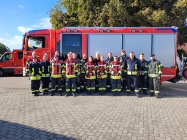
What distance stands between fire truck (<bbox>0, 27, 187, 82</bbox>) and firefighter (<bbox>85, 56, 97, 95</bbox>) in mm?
1098

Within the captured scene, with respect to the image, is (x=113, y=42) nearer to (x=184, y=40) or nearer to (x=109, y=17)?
(x=109, y=17)

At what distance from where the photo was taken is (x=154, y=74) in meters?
9.05

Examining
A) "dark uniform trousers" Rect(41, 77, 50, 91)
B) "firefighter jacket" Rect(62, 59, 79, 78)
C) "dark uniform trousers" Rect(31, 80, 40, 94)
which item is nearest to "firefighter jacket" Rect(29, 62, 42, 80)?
"dark uniform trousers" Rect(31, 80, 40, 94)

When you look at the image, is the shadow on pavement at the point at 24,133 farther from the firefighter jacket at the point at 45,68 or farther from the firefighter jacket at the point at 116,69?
the firefighter jacket at the point at 116,69

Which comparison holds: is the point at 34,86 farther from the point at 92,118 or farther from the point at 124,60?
the point at 92,118

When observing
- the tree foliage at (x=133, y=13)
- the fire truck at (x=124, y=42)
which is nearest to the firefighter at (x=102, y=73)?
the fire truck at (x=124, y=42)

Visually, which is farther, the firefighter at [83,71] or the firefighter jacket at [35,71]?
the firefighter at [83,71]

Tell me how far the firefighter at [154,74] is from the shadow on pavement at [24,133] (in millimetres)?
5284

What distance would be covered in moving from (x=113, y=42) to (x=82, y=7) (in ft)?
28.3

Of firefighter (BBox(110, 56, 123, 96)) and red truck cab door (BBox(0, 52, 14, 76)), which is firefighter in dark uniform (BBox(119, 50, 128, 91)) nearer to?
firefighter (BBox(110, 56, 123, 96))

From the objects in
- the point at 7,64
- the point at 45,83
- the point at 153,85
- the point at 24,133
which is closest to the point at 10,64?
the point at 7,64

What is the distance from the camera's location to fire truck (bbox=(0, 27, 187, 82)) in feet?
33.1

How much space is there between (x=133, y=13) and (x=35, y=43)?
363 inches

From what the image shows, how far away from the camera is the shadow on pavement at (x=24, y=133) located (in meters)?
4.56
